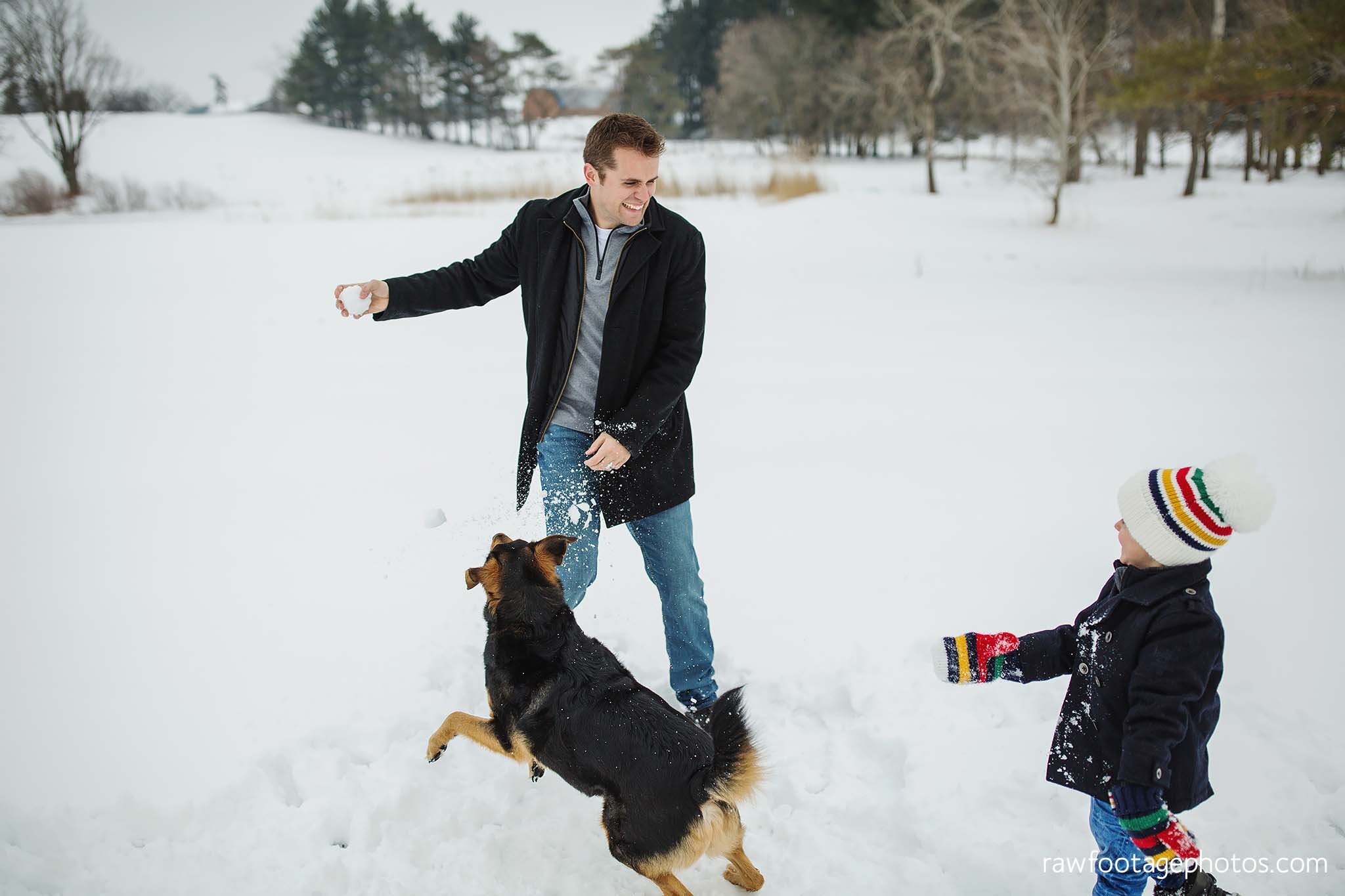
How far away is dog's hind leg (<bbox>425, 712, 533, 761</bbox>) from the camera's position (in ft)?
7.50

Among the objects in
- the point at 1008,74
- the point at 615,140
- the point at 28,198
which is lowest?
Result: the point at 615,140

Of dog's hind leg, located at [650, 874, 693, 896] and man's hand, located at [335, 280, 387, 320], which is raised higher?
man's hand, located at [335, 280, 387, 320]

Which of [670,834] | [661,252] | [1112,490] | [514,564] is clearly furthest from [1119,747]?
[1112,490]

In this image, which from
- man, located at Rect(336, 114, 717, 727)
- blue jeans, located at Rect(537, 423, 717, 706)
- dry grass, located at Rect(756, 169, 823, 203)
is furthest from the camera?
dry grass, located at Rect(756, 169, 823, 203)

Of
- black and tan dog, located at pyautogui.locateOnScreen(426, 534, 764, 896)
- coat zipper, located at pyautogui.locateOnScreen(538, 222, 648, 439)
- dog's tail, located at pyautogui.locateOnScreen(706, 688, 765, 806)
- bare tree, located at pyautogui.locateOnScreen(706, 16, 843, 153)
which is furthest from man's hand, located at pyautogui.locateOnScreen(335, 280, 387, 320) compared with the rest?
bare tree, located at pyautogui.locateOnScreen(706, 16, 843, 153)

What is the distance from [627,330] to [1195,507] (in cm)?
161

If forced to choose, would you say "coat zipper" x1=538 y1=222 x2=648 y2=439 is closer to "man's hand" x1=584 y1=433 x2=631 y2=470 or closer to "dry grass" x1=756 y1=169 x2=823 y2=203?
"man's hand" x1=584 y1=433 x2=631 y2=470

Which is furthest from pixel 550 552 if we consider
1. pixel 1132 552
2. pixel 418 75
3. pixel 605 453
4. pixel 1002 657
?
pixel 418 75

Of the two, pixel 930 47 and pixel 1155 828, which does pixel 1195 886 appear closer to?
pixel 1155 828

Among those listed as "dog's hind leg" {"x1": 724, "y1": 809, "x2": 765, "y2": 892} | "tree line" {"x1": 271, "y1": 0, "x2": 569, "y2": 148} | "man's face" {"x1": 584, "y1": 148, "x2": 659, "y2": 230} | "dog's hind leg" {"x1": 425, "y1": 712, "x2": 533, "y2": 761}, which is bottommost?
"dog's hind leg" {"x1": 724, "y1": 809, "x2": 765, "y2": 892}

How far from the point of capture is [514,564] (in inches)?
89.0

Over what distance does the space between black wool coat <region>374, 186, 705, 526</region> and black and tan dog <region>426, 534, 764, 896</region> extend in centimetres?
38

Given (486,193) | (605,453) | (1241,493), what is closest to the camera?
(1241,493)

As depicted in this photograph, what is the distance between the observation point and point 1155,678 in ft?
5.31
